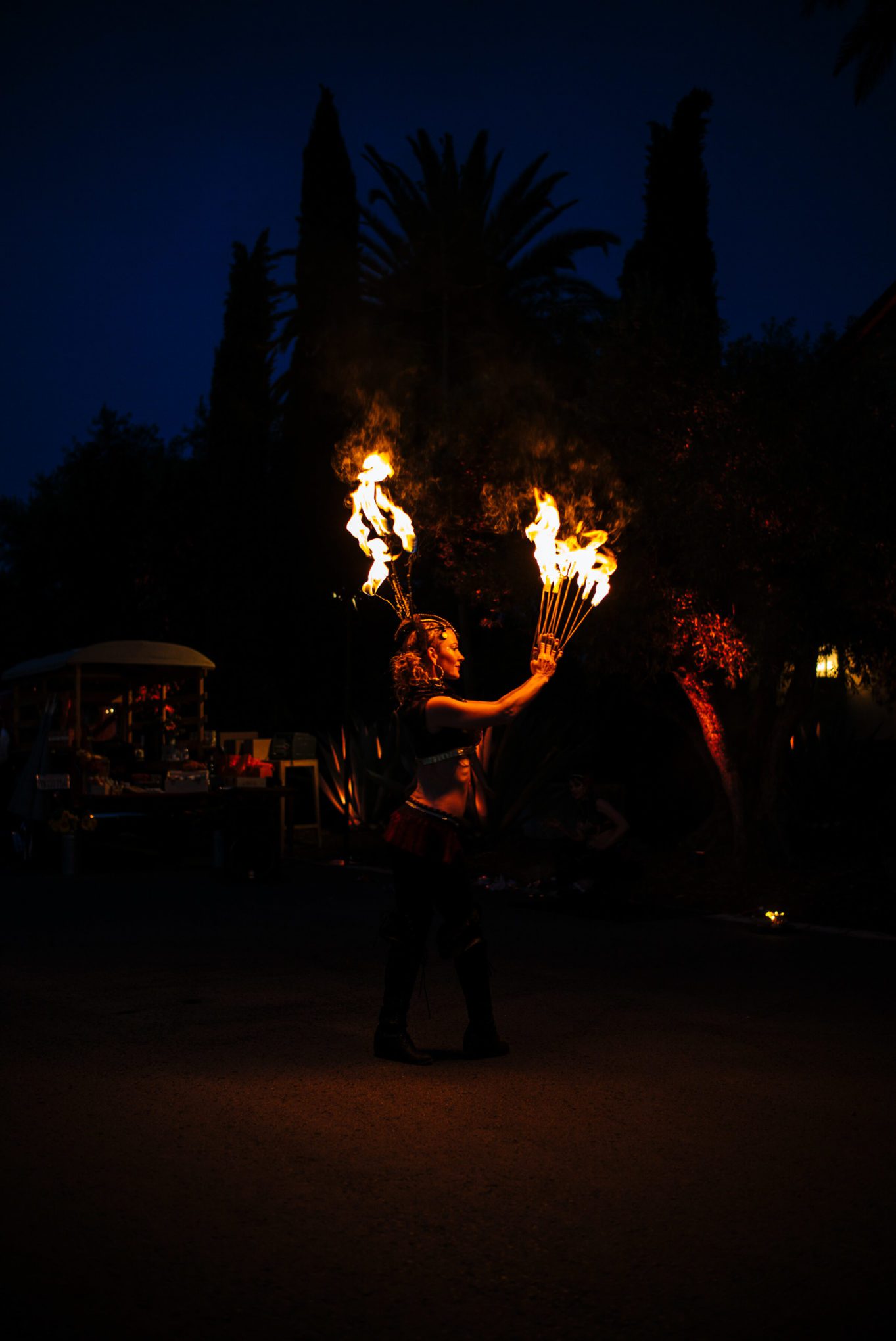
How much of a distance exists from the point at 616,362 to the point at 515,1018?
9150mm

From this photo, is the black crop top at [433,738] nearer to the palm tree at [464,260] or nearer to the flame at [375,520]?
the flame at [375,520]

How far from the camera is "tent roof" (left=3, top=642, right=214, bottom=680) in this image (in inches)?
752

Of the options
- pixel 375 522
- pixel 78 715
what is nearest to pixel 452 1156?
pixel 375 522

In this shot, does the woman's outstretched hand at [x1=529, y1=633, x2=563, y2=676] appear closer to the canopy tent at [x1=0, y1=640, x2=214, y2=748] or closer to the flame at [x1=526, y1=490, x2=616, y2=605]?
the flame at [x1=526, y1=490, x2=616, y2=605]

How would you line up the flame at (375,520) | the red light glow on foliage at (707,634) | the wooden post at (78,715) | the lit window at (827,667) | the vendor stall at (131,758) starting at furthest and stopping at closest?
the wooden post at (78,715)
the lit window at (827,667)
the vendor stall at (131,758)
the red light glow on foliage at (707,634)
the flame at (375,520)

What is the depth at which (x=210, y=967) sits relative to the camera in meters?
9.70

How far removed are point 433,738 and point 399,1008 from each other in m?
1.33

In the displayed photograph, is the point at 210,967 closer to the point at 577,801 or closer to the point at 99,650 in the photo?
the point at 577,801

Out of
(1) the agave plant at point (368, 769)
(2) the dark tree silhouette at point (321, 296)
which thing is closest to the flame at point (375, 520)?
(1) the agave plant at point (368, 769)

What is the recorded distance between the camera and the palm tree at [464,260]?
1350 inches

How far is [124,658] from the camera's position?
1922cm

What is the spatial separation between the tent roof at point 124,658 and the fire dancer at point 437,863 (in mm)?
12983

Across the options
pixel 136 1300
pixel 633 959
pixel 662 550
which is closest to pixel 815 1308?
pixel 136 1300

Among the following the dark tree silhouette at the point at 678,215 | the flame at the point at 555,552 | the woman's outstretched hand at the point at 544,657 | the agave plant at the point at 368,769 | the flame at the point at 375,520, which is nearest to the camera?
the woman's outstretched hand at the point at 544,657
